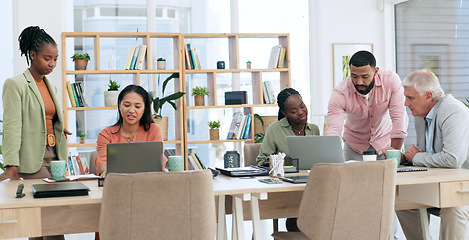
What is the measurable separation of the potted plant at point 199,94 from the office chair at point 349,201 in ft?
11.6

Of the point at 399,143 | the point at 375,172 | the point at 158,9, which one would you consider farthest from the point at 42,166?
the point at 158,9

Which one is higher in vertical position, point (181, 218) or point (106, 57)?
point (106, 57)

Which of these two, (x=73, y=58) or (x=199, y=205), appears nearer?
(x=199, y=205)

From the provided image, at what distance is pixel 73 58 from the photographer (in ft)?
18.7

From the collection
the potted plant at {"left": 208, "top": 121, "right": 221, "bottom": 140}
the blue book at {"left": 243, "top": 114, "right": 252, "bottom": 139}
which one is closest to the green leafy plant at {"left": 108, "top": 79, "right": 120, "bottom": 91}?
the potted plant at {"left": 208, "top": 121, "right": 221, "bottom": 140}

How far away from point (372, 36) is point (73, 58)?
360 cm

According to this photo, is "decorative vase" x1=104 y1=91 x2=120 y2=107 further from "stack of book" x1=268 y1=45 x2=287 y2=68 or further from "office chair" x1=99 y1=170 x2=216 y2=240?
"office chair" x1=99 y1=170 x2=216 y2=240

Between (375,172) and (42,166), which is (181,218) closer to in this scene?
(375,172)

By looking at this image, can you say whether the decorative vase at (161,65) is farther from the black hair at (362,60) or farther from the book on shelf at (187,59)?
the black hair at (362,60)

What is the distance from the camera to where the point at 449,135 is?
320 centimetres

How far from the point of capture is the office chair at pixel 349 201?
8.08 ft

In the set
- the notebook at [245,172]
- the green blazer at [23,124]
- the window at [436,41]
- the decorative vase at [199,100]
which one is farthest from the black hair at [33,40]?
the window at [436,41]

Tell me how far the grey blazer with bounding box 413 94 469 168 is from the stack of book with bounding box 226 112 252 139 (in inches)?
112

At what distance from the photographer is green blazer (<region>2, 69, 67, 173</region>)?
3273mm
